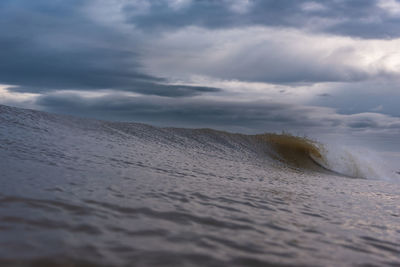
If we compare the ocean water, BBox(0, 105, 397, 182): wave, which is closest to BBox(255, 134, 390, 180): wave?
BBox(0, 105, 397, 182): wave

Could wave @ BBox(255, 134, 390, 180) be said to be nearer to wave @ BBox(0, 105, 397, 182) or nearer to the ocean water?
wave @ BBox(0, 105, 397, 182)

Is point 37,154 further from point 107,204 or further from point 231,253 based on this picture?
point 231,253

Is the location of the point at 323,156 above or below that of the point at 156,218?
above

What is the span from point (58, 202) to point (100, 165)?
7.26 ft

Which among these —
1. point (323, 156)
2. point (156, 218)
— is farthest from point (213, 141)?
point (156, 218)

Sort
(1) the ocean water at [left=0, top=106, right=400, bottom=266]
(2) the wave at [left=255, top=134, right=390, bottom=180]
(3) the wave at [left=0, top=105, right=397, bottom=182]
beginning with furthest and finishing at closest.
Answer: (2) the wave at [left=255, top=134, right=390, bottom=180] < (3) the wave at [left=0, top=105, right=397, bottom=182] < (1) the ocean water at [left=0, top=106, right=400, bottom=266]

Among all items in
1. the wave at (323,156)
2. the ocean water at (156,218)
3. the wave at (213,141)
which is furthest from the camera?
the wave at (323,156)

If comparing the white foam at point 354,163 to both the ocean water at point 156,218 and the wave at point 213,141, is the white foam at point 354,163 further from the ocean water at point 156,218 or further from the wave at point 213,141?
the ocean water at point 156,218

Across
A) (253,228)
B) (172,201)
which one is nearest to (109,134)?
(172,201)

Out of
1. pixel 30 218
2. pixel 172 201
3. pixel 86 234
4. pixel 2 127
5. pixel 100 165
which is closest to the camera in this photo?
pixel 86 234

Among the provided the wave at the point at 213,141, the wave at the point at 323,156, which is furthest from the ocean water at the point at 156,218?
the wave at the point at 323,156

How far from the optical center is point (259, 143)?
49.3 ft

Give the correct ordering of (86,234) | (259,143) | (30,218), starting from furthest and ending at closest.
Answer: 1. (259,143)
2. (30,218)
3. (86,234)

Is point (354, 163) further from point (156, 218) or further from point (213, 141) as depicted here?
point (156, 218)
